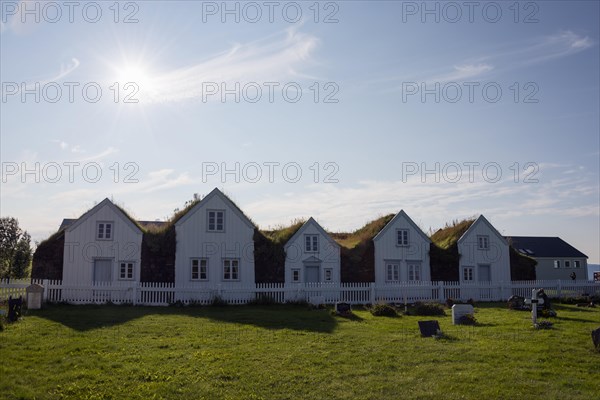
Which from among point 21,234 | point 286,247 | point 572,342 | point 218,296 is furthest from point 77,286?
point 21,234

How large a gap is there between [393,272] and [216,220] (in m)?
11.4

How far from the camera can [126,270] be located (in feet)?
99.7

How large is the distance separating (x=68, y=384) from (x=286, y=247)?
2101 cm

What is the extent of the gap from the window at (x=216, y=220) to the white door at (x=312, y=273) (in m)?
5.59

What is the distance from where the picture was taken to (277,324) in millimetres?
19953

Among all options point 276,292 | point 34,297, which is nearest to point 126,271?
point 34,297

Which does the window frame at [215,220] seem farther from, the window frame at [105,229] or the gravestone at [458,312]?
the gravestone at [458,312]

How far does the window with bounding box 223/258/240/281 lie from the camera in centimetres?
3134

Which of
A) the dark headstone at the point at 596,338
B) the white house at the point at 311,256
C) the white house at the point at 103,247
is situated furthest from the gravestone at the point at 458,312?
the white house at the point at 103,247

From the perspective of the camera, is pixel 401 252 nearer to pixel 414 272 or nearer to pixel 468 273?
pixel 414 272

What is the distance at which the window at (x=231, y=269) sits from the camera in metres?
31.3

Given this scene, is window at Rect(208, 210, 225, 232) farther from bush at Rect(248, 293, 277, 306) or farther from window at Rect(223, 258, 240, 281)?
bush at Rect(248, 293, 277, 306)

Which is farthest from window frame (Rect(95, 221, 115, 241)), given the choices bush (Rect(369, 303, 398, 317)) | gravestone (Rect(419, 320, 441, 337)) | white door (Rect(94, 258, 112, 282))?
gravestone (Rect(419, 320, 441, 337))

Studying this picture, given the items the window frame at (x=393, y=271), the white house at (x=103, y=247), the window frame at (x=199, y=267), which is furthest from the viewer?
the window frame at (x=393, y=271)
